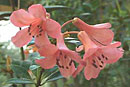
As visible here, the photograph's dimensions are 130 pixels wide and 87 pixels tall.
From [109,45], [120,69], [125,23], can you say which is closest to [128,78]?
[120,69]

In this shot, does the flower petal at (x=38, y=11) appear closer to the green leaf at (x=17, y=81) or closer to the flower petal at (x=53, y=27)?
the flower petal at (x=53, y=27)

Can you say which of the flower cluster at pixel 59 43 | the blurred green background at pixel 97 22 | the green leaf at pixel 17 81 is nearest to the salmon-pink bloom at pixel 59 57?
the flower cluster at pixel 59 43

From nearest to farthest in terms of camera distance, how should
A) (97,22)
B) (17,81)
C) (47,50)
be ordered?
(47,50)
(17,81)
(97,22)

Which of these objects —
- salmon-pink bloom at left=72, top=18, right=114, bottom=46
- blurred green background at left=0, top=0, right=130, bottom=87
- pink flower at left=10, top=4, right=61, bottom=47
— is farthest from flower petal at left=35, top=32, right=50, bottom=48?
blurred green background at left=0, top=0, right=130, bottom=87

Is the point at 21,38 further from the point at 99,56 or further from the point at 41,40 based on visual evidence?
the point at 99,56

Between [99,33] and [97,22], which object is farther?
[97,22]

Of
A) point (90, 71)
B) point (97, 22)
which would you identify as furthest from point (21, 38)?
point (97, 22)
